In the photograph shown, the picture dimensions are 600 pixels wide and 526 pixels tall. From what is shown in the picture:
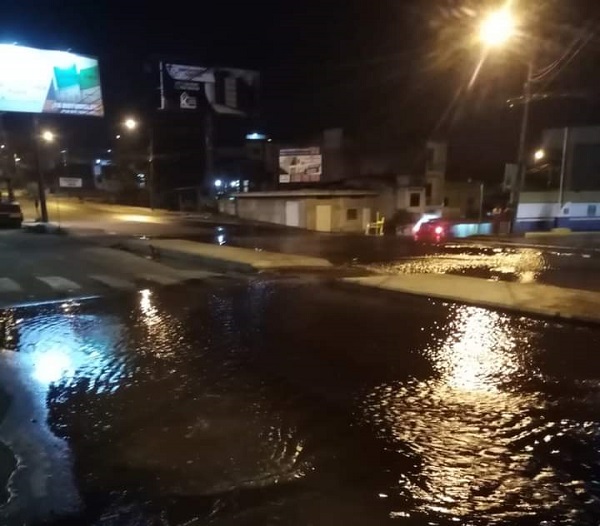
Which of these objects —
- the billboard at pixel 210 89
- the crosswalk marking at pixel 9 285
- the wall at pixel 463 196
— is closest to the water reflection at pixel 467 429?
the crosswalk marking at pixel 9 285

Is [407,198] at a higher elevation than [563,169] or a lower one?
lower

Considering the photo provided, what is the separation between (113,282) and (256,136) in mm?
48300

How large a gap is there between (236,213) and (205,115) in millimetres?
10316

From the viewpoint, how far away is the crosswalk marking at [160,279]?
12.1 m

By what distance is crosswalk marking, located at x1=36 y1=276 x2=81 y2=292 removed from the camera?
446 inches

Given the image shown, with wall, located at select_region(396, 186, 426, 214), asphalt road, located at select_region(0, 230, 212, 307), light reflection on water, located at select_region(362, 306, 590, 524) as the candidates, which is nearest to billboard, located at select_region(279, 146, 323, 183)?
wall, located at select_region(396, 186, 426, 214)

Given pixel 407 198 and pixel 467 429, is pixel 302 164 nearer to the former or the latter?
pixel 407 198

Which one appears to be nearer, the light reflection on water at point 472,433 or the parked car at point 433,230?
the light reflection on water at point 472,433

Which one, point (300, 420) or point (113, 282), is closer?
point (300, 420)

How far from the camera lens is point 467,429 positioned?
480 centimetres

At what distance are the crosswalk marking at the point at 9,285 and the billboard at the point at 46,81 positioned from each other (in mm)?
19254

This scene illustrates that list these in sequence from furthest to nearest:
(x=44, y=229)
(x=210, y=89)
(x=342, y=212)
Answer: (x=210, y=89) → (x=342, y=212) → (x=44, y=229)

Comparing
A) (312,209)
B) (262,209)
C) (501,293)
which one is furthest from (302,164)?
(501,293)

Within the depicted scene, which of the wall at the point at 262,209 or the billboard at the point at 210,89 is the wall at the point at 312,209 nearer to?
the wall at the point at 262,209
